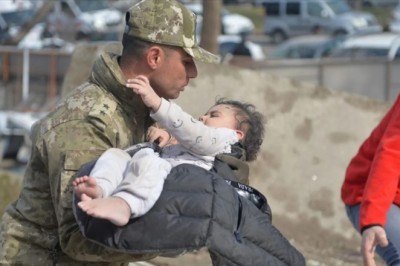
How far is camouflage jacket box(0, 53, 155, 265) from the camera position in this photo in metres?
3.59

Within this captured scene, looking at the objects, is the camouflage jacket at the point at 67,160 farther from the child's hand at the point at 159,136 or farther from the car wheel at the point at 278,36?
the car wheel at the point at 278,36

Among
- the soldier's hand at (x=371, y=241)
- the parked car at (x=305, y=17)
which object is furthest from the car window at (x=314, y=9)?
the soldier's hand at (x=371, y=241)

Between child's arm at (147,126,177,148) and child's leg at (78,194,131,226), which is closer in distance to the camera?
child's leg at (78,194,131,226)

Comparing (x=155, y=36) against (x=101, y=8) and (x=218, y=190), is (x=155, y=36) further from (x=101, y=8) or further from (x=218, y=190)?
(x=101, y=8)

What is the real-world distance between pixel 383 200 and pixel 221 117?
0.84 m

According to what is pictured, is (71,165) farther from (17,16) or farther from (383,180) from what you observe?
(17,16)

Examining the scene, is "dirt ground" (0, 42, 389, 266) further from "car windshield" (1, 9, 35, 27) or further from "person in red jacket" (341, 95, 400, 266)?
"car windshield" (1, 9, 35, 27)

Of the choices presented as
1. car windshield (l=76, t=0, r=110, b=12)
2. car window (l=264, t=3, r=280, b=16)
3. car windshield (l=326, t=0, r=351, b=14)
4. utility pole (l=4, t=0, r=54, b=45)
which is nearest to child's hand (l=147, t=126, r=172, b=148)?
utility pole (l=4, t=0, r=54, b=45)

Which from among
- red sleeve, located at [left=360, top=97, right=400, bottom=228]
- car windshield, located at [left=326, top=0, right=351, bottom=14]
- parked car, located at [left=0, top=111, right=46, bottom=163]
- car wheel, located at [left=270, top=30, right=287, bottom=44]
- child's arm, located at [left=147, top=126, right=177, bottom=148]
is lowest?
car wheel, located at [left=270, top=30, right=287, bottom=44]

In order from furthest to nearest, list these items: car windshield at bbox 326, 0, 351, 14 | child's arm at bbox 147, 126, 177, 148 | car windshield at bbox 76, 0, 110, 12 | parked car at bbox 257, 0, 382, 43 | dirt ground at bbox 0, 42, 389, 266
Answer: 1. car windshield at bbox 326, 0, 351, 14
2. parked car at bbox 257, 0, 382, 43
3. car windshield at bbox 76, 0, 110, 12
4. dirt ground at bbox 0, 42, 389, 266
5. child's arm at bbox 147, 126, 177, 148

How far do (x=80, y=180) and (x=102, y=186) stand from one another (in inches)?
2.6

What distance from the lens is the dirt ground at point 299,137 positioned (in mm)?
9578

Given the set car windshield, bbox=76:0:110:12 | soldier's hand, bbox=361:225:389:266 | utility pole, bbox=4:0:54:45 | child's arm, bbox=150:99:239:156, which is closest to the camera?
child's arm, bbox=150:99:239:156

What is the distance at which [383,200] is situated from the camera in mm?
4512
